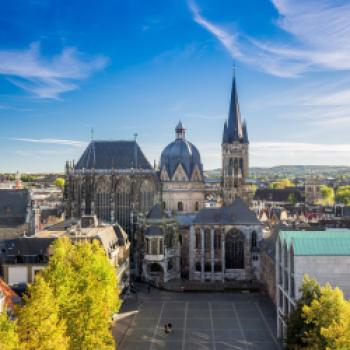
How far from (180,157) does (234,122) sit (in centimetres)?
1997

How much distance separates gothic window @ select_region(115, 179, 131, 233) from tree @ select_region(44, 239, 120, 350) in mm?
56769

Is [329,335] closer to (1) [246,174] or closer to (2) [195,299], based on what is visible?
(2) [195,299]

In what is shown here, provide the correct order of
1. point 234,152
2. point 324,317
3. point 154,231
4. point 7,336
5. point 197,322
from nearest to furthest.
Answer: point 7,336, point 324,317, point 197,322, point 154,231, point 234,152

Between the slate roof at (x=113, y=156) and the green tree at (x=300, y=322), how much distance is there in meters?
65.1

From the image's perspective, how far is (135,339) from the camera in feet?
209

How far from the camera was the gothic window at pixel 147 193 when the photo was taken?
106688mm

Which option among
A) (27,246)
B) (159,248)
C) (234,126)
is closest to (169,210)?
(159,248)

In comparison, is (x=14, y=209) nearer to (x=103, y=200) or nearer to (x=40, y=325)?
(x=103, y=200)

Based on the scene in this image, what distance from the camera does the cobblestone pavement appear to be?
2435 inches

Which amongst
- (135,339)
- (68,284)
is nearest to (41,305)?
(68,284)

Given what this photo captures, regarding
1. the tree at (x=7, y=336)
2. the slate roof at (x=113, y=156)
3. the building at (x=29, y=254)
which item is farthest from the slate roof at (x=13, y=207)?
the tree at (x=7, y=336)

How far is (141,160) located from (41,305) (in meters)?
73.8

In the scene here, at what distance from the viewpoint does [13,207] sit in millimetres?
94312

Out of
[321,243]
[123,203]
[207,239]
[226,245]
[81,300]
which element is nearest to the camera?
[81,300]
